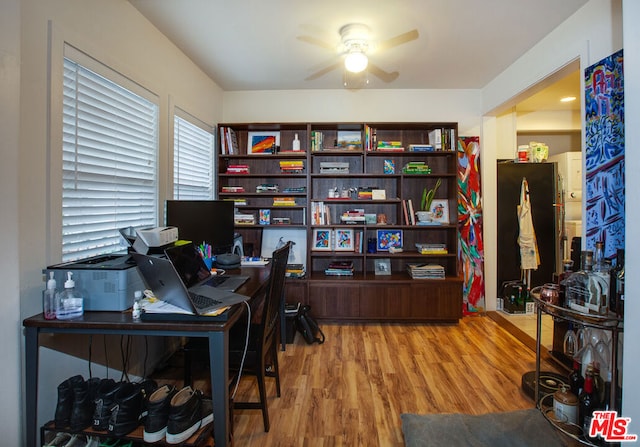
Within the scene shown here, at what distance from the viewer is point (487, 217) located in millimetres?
3781

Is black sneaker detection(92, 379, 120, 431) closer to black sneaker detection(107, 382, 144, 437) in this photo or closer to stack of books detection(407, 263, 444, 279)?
black sneaker detection(107, 382, 144, 437)

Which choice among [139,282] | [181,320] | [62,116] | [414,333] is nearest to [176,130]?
[62,116]

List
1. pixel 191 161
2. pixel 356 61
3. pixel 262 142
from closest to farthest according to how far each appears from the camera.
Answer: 1. pixel 356 61
2. pixel 191 161
3. pixel 262 142

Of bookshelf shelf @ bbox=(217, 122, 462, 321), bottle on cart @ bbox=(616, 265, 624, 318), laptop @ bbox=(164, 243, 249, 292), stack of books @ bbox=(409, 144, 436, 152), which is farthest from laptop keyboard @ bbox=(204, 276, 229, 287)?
stack of books @ bbox=(409, 144, 436, 152)

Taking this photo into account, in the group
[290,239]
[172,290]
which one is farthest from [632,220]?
[290,239]

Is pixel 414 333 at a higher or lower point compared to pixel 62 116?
lower

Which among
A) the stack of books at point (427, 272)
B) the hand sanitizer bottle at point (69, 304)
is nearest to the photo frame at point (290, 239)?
the stack of books at point (427, 272)

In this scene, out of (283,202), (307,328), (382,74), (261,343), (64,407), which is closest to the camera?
(64,407)

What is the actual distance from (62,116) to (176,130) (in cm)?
123

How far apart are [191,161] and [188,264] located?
6.06 feet

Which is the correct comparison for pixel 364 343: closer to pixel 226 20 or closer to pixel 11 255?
pixel 11 255

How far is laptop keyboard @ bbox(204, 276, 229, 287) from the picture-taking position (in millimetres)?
1954

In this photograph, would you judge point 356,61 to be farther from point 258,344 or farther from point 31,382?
point 31,382

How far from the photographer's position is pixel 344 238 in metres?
3.78
